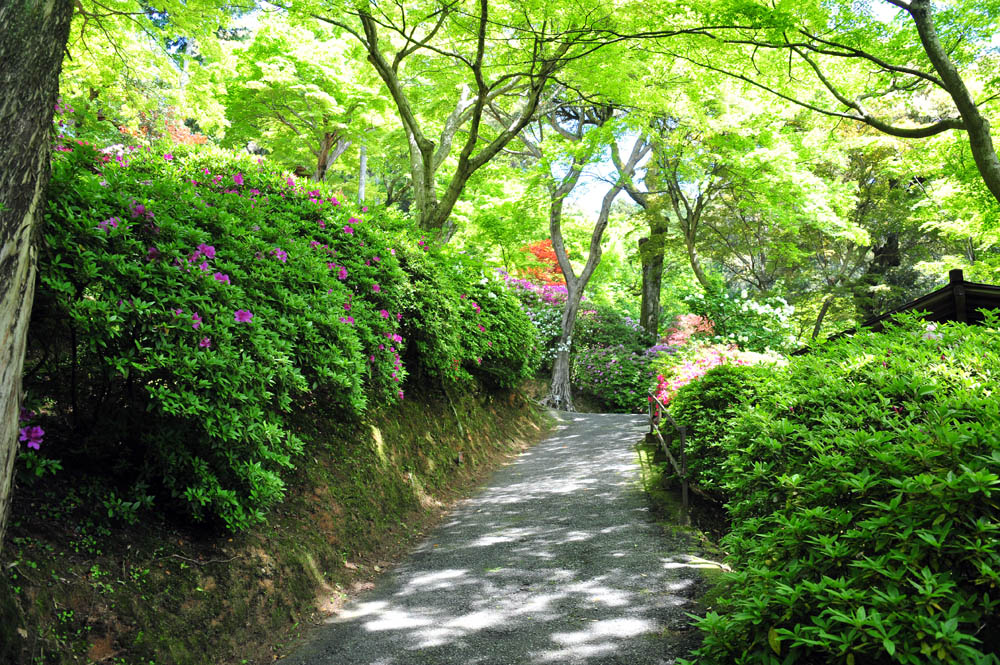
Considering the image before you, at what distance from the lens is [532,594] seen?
4227 mm

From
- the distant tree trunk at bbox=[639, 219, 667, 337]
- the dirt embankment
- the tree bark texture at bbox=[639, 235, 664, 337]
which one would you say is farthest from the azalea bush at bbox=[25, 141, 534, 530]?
the tree bark texture at bbox=[639, 235, 664, 337]

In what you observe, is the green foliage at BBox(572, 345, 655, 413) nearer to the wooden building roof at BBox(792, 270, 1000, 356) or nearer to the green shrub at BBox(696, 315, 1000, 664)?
the wooden building roof at BBox(792, 270, 1000, 356)

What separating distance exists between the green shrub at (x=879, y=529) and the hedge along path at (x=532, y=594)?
636 mm

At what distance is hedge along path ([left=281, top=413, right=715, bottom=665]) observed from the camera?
344cm

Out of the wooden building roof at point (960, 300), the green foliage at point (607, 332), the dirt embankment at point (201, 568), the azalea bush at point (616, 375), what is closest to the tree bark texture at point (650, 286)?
the green foliage at point (607, 332)

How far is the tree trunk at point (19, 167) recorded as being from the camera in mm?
2449

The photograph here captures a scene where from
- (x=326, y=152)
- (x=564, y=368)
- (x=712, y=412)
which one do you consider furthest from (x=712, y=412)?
(x=326, y=152)

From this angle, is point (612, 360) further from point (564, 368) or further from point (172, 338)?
point (172, 338)

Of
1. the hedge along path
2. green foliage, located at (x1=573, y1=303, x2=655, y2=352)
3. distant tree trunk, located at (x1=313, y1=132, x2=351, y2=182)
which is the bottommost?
the hedge along path

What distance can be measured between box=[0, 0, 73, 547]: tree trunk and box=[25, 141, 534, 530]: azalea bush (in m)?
0.34

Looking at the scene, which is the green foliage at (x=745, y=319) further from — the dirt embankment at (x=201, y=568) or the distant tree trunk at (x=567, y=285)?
the dirt embankment at (x=201, y=568)

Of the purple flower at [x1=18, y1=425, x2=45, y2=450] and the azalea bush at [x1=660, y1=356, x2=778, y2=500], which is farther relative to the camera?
the azalea bush at [x1=660, y1=356, x2=778, y2=500]

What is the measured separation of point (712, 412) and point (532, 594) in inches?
103

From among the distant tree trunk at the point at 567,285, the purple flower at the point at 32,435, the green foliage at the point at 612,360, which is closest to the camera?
the purple flower at the point at 32,435
